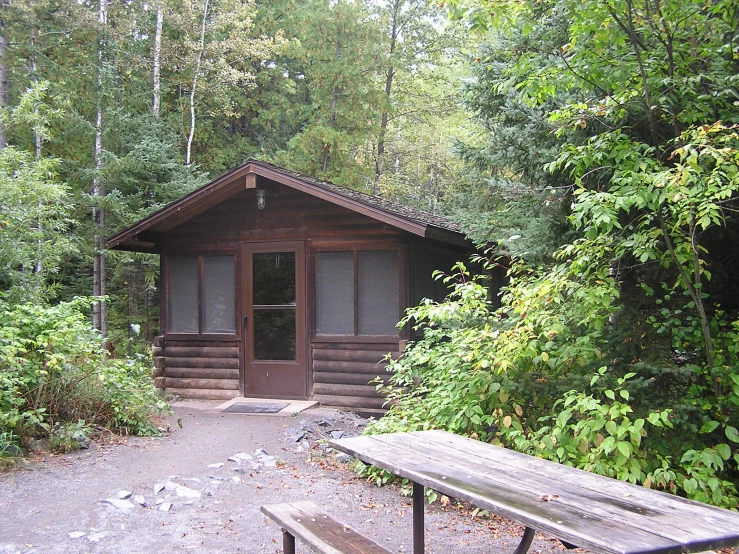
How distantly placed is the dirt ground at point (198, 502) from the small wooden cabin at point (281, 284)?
2090mm

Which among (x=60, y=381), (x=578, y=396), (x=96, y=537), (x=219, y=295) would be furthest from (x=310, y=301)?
(x=96, y=537)

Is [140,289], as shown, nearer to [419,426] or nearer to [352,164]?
[352,164]

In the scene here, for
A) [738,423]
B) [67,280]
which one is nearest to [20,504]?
[738,423]

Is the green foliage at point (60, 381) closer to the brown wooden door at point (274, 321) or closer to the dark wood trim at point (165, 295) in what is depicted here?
the brown wooden door at point (274, 321)

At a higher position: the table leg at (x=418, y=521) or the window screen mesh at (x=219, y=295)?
the window screen mesh at (x=219, y=295)

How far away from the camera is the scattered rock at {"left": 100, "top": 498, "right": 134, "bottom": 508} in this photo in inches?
192

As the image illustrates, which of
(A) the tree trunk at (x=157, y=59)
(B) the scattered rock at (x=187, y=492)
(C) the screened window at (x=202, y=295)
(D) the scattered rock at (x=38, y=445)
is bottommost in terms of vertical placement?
(B) the scattered rock at (x=187, y=492)

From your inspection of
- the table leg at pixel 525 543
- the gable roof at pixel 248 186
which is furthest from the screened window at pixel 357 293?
the table leg at pixel 525 543

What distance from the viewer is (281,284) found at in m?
9.69

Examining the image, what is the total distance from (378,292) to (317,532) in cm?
589

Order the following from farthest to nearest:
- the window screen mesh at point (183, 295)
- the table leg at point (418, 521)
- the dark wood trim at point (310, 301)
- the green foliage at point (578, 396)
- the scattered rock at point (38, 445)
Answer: the window screen mesh at point (183, 295) → the dark wood trim at point (310, 301) → the scattered rock at point (38, 445) → the green foliage at point (578, 396) → the table leg at point (418, 521)

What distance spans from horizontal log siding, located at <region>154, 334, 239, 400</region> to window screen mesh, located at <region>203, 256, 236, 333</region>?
0.29 metres

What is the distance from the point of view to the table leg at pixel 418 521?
3.56 m

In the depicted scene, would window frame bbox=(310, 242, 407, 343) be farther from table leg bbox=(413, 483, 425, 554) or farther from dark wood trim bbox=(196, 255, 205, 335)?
table leg bbox=(413, 483, 425, 554)
